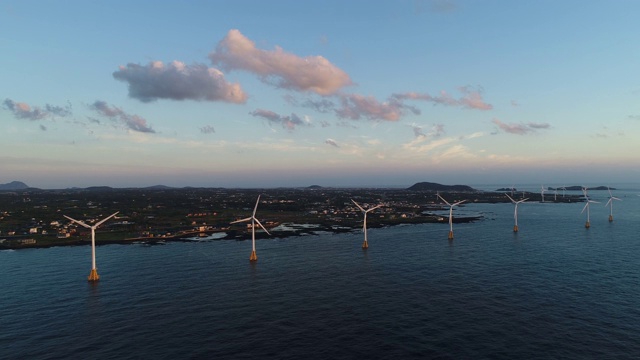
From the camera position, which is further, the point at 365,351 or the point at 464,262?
the point at 464,262

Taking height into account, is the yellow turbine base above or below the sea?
above

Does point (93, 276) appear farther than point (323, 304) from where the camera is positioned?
Yes

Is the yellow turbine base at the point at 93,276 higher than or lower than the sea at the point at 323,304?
higher

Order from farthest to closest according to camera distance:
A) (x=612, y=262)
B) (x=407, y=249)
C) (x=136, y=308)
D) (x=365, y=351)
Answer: (x=407, y=249) < (x=612, y=262) < (x=136, y=308) < (x=365, y=351)

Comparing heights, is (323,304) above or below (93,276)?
below

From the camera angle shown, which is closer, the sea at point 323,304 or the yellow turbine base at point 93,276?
the sea at point 323,304

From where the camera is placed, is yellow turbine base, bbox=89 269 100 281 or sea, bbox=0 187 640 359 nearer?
sea, bbox=0 187 640 359

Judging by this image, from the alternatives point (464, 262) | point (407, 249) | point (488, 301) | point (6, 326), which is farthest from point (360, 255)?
point (6, 326)

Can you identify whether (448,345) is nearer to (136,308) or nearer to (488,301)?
(488,301)
